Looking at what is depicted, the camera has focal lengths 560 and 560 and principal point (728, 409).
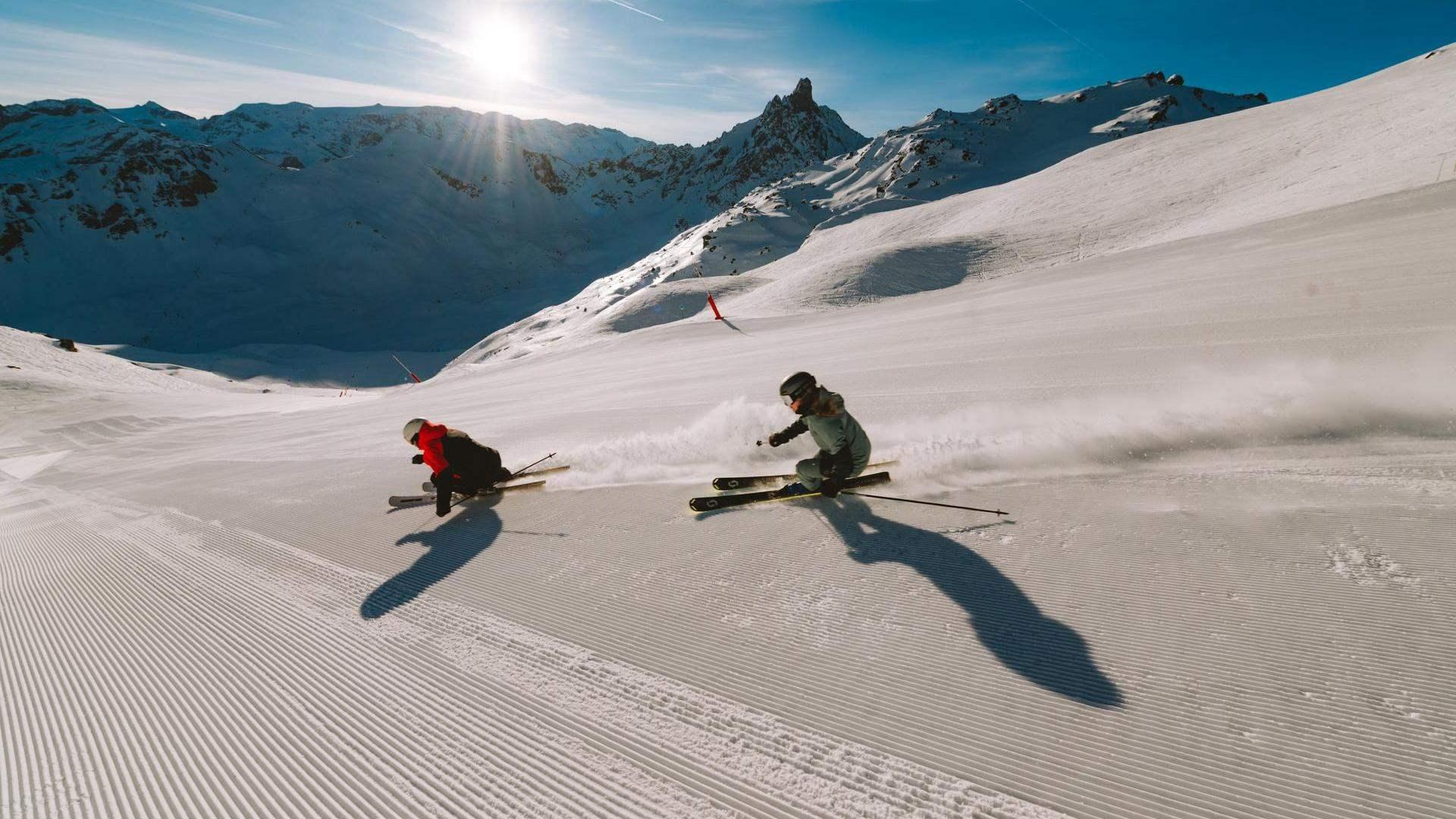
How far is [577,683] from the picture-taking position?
124 inches

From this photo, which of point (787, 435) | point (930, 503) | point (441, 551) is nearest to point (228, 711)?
point (441, 551)

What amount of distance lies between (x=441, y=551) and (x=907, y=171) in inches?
2698

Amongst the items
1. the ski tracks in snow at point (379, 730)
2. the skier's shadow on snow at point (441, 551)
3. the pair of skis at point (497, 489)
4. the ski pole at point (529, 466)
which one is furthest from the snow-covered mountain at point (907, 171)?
the ski tracks in snow at point (379, 730)

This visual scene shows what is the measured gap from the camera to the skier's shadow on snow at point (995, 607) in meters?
2.61

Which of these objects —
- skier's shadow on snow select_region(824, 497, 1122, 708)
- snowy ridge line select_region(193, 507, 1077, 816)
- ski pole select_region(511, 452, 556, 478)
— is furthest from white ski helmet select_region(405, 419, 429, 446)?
skier's shadow on snow select_region(824, 497, 1122, 708)

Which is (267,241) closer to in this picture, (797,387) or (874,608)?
(797,387)

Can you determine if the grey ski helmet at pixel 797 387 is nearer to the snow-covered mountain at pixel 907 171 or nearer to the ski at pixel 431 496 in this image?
the ski at pixel 431 496

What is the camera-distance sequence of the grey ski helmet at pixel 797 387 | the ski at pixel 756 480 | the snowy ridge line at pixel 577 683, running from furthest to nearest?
the ski at pixel 756 480 → the grey ski helmet at pixel 797 387 → the snowy ridge line at pixel 577 683

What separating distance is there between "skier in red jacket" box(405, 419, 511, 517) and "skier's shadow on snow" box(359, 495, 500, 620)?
22 centimetres

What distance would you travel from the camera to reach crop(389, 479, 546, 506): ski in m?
6.45

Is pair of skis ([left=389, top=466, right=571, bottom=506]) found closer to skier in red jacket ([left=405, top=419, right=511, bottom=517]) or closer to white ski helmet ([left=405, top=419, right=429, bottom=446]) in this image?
skier in red jacket ([left=405, top=419, right=511, bottom=517])

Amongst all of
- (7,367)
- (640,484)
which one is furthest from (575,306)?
(640,484)

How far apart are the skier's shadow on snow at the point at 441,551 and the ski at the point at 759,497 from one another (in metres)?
2.06

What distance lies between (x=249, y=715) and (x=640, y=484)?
136 inches
